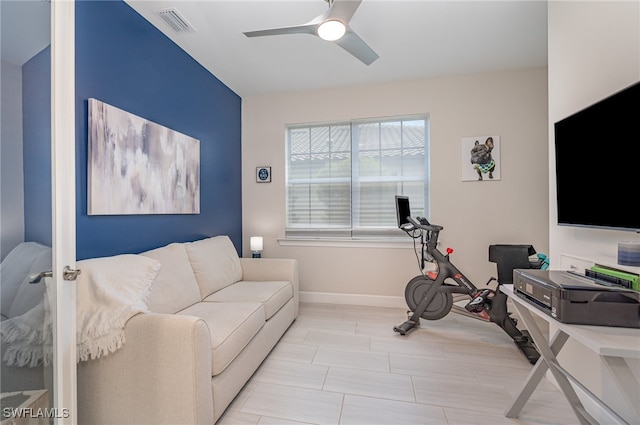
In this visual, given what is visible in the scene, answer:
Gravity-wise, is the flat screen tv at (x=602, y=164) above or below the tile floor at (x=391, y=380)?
above

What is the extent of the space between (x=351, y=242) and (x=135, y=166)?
2366 millimetres

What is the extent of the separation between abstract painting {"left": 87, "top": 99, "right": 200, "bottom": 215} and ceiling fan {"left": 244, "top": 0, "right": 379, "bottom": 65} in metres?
1.09

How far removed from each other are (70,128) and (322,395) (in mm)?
1976

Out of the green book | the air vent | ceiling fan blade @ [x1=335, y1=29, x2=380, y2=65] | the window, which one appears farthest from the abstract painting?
the green book

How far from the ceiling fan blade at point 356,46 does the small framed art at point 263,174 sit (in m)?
1.93

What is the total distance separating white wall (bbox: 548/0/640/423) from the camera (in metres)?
1.29

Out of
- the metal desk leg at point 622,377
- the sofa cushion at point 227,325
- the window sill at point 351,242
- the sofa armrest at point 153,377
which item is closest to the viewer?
the metal desk leg at point 622,377

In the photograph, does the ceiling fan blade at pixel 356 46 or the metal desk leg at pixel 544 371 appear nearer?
the metal desk leg at pixel 544 371

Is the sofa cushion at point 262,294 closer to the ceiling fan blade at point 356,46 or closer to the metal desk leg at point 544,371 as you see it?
the metal desk leg at point 544,371

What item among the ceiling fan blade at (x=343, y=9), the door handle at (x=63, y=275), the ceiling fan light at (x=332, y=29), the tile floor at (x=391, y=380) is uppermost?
the ceiling fan blade at (x=343, y=9)

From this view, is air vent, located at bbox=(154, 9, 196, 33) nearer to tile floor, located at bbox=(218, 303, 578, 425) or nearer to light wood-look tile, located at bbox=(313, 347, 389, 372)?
tile floor, located at bbox=(218, 303, 578, 425)

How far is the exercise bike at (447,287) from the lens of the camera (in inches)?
92.3

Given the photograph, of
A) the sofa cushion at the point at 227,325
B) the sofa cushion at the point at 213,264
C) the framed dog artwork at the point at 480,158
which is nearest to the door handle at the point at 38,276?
the sofa cushion at the point at 227,325

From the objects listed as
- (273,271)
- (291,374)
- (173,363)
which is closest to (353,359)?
(291,374)
